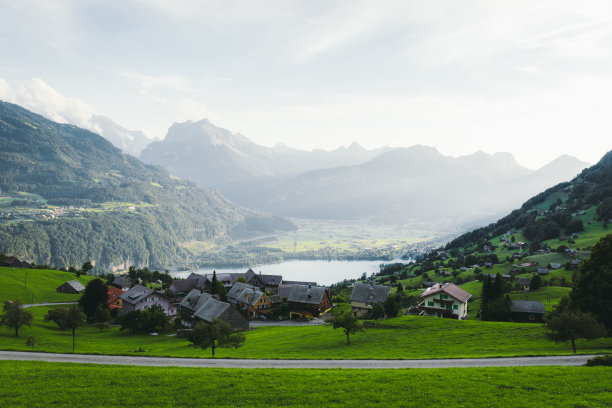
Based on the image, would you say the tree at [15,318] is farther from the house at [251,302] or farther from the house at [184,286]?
the house at [184,286]

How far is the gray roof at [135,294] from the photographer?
311 feet

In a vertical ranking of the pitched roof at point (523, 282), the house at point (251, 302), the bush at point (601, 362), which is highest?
the bush at point (601, 362)

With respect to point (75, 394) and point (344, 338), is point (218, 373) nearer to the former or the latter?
point (75, 394)

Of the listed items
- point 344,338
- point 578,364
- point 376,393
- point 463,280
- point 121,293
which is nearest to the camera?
point 376,393

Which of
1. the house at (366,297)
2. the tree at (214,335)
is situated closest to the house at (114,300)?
the tree at (214,335)

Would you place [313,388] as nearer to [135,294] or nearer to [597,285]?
[597,285]

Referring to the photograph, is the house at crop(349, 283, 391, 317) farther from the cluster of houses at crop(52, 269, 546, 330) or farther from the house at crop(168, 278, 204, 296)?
the house at crop(168, 278, 204, 296)

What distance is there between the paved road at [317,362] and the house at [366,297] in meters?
51.1

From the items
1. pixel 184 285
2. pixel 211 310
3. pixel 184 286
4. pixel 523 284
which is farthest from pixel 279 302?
pixel 523 284

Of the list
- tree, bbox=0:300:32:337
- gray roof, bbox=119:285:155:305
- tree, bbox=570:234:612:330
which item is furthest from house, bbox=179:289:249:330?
tree, bbox=570:234:612:330

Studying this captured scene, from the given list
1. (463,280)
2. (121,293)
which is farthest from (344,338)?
(463,280)

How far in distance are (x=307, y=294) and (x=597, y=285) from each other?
64.3 m

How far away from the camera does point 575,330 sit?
3588 centimetres

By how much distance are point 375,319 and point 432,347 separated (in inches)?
950
